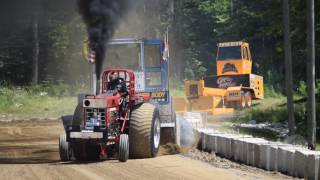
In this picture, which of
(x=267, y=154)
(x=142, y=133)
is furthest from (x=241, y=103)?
(x=267, y=154)

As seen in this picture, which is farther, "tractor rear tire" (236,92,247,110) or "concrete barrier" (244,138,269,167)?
"tractor rear tire" (236,92,247,110)

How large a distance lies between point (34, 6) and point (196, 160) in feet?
16.9

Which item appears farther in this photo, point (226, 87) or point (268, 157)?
point (226, 87)

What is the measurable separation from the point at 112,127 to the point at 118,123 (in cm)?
31

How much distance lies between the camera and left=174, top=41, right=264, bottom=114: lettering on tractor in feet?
91.2

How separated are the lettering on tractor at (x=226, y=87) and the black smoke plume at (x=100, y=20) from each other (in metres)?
13.3

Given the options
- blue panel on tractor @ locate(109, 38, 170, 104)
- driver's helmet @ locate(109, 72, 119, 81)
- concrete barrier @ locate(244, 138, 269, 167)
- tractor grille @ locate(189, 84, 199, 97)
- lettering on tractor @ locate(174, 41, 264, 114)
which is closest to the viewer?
concrete barrier @ locate(244, 138, 269, 167)

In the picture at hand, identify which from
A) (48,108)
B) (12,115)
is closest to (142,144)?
(12,115)

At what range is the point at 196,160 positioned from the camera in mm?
13672

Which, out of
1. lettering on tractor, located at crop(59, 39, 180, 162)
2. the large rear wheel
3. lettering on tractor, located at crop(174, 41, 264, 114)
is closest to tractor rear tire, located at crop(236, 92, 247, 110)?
lettering on tractor, located at crop(174, 41, 264, 114)

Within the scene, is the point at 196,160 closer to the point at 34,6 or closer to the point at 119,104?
the point at 119,104

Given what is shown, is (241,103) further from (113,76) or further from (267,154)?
(267,154)

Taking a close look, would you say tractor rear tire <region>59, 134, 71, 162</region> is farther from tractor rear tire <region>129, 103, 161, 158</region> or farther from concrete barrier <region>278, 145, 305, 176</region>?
concrete barrier <region>278, 145, 305, 176</region>

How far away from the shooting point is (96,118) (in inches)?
517
